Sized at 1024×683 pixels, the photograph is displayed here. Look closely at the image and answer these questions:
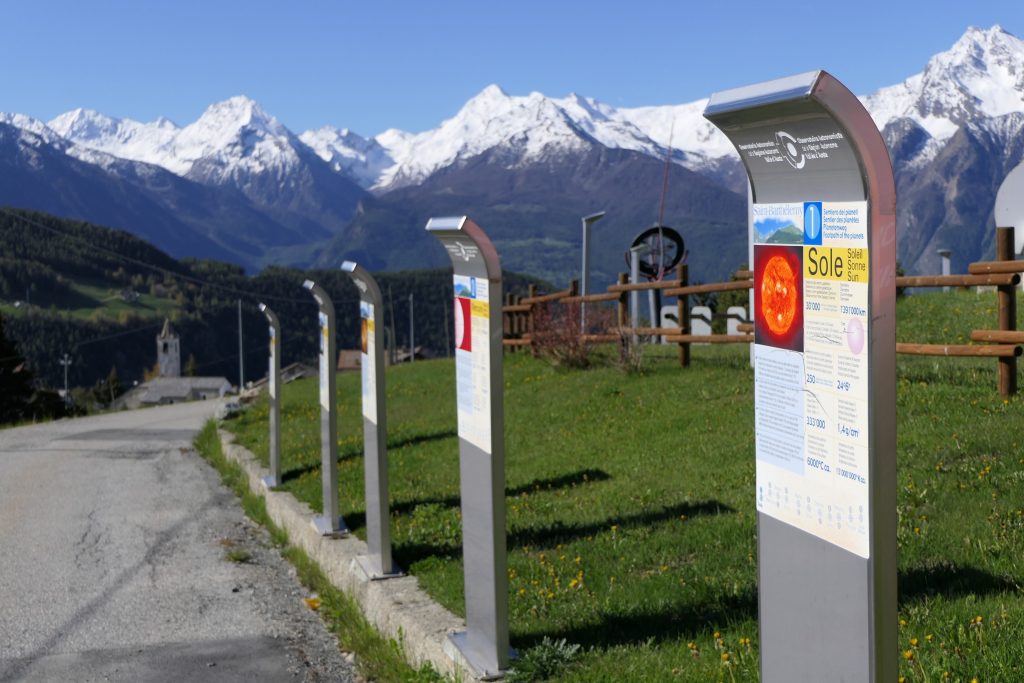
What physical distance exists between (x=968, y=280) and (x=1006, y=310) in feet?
1.50

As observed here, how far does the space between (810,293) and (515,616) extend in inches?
123

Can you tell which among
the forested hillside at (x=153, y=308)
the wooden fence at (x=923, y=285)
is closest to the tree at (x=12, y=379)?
the wooden fence at (x=923, y=285)

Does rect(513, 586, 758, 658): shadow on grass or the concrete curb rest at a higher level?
rect(513, 586, 758, 658): shadow on grass

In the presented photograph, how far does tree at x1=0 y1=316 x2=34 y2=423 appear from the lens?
6147 centimetres

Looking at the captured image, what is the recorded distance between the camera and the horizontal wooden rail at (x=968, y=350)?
9.64 m

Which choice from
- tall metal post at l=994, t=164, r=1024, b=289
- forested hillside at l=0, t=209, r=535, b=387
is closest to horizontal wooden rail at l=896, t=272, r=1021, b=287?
tall metal post at l=994, t=164, r=1024, b=289

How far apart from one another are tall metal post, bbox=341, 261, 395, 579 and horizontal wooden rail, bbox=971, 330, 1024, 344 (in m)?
5.02

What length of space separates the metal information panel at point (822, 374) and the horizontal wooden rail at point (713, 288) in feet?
32.8

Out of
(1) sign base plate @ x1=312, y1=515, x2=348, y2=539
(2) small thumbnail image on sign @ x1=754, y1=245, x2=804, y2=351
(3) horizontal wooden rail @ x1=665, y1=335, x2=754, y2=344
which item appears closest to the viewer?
(2) small thumbnail image on sign @ x1=754, y1=245, x2=804, y2=351

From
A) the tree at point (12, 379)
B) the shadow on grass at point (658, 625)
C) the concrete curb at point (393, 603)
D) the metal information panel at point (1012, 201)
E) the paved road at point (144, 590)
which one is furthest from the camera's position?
the tree at point (12, 379)

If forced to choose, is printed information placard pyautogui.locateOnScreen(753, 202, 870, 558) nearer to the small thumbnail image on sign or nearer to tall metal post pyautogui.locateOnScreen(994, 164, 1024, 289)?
the small thumbnail image on sign

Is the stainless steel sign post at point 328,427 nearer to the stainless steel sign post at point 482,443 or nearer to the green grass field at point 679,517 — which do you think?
the green grass field at point 679,517

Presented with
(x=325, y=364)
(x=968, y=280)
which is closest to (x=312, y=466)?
(x=325, y=364)

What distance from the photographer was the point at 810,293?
2.96 m
